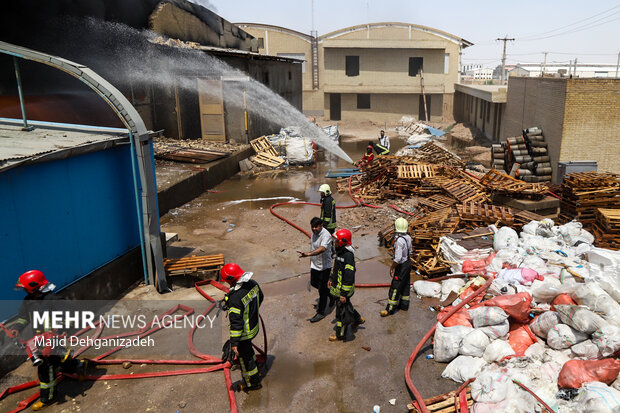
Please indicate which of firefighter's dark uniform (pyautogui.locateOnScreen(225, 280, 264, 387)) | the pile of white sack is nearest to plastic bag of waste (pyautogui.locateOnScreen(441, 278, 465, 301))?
the pile of white sack

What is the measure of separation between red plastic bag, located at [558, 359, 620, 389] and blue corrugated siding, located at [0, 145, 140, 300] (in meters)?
7.25

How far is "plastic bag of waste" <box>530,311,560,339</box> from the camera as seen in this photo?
610 centimetres

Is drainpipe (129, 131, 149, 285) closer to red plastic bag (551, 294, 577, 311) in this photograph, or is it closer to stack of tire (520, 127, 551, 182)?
red plastic bag (551, 294, 577, 311)

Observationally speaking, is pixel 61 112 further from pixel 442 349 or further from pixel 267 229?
pixel 442 349

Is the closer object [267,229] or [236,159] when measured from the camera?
[267,229]

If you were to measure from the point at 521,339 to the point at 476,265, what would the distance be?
236cm

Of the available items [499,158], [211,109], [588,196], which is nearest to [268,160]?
[211,109]

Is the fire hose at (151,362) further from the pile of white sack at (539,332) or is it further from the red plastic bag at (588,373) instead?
the red plastic bag at (588,373)

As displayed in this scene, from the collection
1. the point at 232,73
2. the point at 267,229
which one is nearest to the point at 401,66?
the point at 232,73

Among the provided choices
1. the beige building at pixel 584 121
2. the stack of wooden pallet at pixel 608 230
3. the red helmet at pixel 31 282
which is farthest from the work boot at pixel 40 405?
the beige building at pixel 584 121

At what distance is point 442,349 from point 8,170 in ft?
21.5

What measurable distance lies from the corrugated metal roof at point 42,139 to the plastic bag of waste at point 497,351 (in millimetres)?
6967

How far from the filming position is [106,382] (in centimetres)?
586

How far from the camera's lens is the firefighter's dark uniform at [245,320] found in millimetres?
5191
